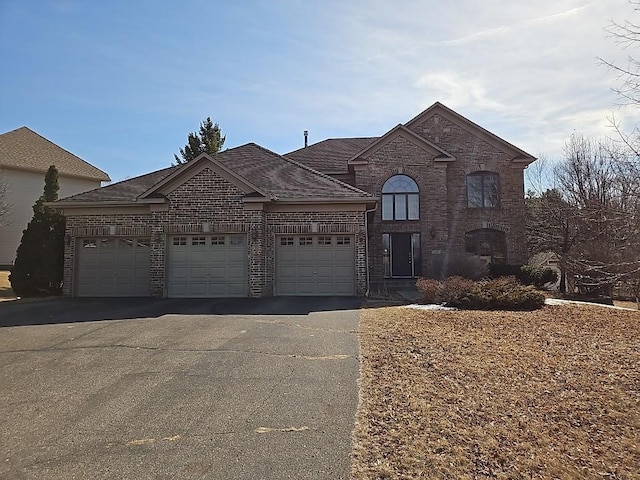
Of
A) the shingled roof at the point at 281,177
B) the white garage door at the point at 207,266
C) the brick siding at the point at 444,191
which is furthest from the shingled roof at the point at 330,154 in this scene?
the white garage door at the point at 207,266

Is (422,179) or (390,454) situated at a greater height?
(422,179)

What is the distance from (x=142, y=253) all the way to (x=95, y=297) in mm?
2206

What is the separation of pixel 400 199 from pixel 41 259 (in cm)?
1552

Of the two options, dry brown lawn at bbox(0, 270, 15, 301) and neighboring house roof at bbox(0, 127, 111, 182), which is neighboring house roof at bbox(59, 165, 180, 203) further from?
neighboring house roof at bbox(0, 127, 111, 182)

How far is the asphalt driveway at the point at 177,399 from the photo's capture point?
4.02 metres

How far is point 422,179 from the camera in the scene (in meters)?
23.0

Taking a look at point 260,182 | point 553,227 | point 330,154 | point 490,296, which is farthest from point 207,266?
point 553,227

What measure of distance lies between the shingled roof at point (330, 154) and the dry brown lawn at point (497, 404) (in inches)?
624

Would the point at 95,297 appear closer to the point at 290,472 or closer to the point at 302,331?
the point at 302,331

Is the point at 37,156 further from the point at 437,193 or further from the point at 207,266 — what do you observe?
the point at 437,193

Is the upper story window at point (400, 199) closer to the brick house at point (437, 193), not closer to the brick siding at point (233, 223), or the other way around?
the brick house at point (437, 193)

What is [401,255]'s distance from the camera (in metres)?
22.7

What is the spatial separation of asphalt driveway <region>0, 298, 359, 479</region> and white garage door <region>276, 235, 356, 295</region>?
222 inches

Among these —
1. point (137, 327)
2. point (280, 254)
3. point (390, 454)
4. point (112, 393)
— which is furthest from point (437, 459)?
point (280, 254)
